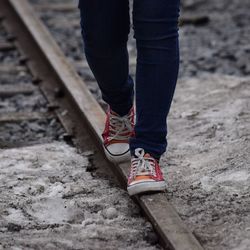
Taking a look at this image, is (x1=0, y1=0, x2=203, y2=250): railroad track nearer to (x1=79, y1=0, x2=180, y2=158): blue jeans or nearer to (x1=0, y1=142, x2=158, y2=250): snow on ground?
(x1=0, y1=142, x2=158, y2=250): snow on ground

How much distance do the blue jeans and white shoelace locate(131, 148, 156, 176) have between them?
0.09 feet

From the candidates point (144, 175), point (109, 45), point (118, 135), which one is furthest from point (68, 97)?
point (144, 175)

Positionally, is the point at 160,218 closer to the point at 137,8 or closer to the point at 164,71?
the point at 164,71

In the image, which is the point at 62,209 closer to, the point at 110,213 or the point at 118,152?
the point at 110,213

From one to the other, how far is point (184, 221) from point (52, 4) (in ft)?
16.6

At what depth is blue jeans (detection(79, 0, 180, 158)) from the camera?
3.36 m

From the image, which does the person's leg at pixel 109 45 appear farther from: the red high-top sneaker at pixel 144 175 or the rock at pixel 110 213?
the rock at pixel 110 213

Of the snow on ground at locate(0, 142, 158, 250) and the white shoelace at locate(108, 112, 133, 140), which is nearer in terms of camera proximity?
the snow on ground at locate(0, 142, 158, 250)

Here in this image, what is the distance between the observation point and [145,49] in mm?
3422

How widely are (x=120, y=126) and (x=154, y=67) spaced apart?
57 centimetres

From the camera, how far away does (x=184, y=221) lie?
3357 mm

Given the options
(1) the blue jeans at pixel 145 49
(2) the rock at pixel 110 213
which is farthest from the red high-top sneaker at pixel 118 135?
(2) the rock at pixel 110 213

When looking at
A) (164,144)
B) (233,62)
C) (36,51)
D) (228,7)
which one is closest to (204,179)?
(164,144)

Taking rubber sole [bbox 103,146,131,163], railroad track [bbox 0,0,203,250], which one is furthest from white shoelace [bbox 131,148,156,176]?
rubber sole [bbox 103,146,131,163]
